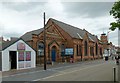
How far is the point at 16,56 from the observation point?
2927cm

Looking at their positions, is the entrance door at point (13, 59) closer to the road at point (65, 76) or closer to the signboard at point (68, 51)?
the road at point (65, 76)

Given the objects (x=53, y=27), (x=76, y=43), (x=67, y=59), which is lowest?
(x=67, y=59)

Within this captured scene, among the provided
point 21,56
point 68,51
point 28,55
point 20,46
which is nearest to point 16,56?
point 21,56

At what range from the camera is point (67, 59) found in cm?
4934

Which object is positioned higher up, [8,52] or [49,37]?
[49,37]

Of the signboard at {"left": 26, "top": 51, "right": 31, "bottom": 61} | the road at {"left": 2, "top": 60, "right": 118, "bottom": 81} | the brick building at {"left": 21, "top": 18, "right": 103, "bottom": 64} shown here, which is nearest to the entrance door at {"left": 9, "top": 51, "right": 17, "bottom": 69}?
the signboard at {"left": 26, "top": 51, "right": 31, "bottom": 61}

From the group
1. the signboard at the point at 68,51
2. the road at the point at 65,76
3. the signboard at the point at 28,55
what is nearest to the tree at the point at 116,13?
the road at the point at 65,76

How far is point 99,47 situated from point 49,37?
38779mm

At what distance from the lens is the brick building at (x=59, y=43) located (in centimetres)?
3972

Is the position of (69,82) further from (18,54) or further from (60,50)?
(60,50)

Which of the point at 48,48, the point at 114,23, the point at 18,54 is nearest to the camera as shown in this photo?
the point at 114,23

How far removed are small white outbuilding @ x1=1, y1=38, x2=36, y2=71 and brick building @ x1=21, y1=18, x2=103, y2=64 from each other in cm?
662

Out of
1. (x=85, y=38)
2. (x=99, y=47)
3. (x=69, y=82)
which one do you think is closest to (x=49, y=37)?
(x=85, y=38)

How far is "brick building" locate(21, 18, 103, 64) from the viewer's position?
39.7 meters
